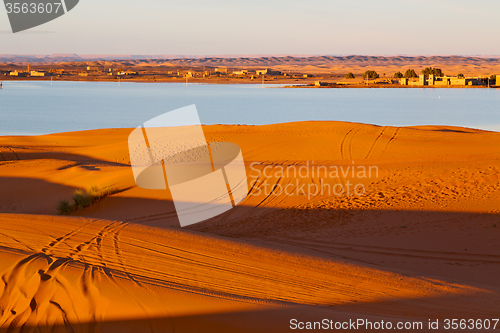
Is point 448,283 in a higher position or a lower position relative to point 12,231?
lower

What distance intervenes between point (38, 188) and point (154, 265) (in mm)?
10533

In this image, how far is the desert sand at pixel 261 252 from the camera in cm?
484

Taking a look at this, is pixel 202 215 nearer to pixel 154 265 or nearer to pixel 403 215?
pixel 403 215

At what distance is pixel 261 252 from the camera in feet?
24.8

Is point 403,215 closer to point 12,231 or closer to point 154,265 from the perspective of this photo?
point 154,265

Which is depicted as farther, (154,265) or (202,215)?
(202,215)

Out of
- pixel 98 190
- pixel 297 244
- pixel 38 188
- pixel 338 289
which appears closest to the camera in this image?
pixel 338 289

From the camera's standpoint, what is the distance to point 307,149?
21984mm

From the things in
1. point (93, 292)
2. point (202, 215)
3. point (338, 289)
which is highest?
point (93, 292)

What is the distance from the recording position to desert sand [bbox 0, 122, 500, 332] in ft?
15.9

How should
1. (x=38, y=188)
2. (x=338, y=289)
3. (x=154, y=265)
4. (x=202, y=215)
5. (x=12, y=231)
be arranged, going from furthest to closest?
(x=38, y=188) < (x=202, y=215) < (x=12, y=231) < (x=154, y=265) < (x=338, y=289)

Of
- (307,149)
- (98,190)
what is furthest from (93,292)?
(307,149)

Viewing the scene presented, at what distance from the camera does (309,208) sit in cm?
1231

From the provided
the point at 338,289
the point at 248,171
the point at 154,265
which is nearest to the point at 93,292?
the point at 154,265
